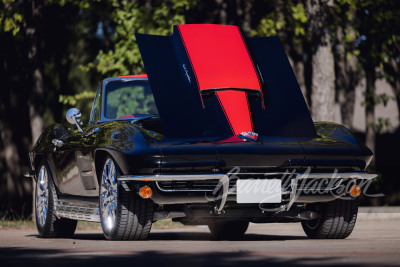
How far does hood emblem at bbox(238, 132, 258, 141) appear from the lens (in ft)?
26.1

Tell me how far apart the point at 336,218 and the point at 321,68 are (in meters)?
6.72

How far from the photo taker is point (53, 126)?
10.4 metres

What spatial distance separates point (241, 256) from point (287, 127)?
227 centimetres

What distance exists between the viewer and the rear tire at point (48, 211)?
32.3 ft

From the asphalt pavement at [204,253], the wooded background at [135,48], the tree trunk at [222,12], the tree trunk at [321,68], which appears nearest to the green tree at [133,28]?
the wooded background at [135,48]

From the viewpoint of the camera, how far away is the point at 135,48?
57.9 ft

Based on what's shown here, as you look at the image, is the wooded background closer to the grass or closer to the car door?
the grass

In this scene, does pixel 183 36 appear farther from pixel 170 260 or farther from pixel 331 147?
pixel 170 260

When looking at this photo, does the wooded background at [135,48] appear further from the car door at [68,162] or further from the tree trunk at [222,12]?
the car door at [68,162]

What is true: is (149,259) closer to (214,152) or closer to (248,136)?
(214,152)

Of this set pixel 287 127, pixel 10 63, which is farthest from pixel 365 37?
pixel 287 127
